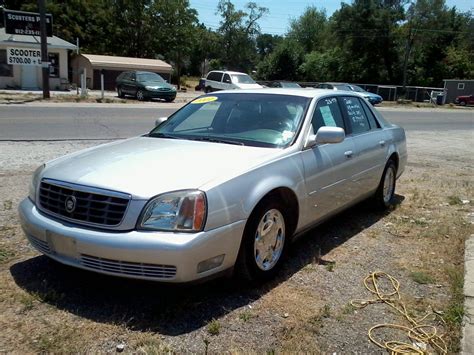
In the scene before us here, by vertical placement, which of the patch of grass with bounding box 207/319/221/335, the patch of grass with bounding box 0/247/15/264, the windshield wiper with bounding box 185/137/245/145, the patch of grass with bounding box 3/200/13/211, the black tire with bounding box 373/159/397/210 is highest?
the windshield wiper with bounding box 185/137/245/145

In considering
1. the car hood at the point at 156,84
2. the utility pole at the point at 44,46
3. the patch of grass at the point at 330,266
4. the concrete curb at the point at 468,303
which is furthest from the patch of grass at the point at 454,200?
the car hood at the point at 156,84

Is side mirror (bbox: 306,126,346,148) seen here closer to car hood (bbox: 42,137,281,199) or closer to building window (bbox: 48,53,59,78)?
car hood (bbox: 42,137,281,199)

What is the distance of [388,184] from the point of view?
652cm

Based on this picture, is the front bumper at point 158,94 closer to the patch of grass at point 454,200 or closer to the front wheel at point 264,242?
the patch of grass at point 454,200

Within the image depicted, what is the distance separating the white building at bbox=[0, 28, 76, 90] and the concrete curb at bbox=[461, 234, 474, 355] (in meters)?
31.3

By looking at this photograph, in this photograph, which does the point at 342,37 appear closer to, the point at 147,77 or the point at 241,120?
the point at 147,77

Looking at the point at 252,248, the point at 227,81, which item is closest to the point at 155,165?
the point at 252,248

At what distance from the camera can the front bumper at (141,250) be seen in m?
3.21

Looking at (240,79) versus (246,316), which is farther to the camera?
(240,79)

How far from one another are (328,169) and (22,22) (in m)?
27.4

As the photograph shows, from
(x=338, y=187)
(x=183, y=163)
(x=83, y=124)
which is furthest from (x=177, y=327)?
(x=83, y=124)

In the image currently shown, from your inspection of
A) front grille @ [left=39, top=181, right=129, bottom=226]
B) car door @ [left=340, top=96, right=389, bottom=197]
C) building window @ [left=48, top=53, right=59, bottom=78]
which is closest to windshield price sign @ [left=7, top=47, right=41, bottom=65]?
building window @ [left=48, top=53, right=59, bottom=78]

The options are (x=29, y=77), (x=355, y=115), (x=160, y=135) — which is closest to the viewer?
(x=160, y=135)

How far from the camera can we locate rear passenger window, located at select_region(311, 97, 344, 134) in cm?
481
